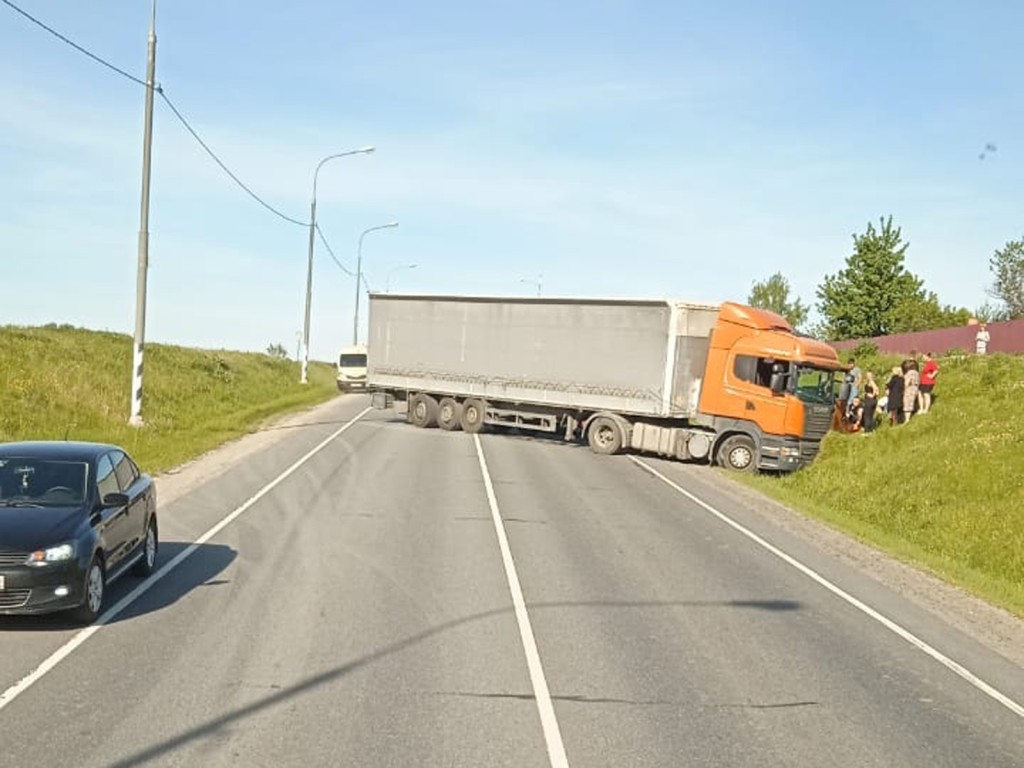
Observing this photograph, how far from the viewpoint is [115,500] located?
33.0 ft

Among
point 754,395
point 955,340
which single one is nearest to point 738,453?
point 754,395

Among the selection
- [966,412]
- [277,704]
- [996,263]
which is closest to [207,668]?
[277,704]

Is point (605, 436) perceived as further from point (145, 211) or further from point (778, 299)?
point (778, 299)

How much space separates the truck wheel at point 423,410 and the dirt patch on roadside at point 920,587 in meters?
15.4

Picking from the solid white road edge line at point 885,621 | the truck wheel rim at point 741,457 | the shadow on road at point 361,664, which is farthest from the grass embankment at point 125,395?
the shadow on road at point 361,664

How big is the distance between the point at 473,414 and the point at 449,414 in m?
1.07

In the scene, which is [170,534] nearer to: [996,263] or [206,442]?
[206,442]

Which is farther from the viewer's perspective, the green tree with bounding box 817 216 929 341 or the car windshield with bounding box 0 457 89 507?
the green tree with bounding box 817 216 929 341

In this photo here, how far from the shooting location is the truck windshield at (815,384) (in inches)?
1035

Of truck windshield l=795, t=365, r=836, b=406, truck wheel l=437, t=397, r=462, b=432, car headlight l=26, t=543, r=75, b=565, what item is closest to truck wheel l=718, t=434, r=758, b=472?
truck windshield l=795, t=365, r=836, b=406

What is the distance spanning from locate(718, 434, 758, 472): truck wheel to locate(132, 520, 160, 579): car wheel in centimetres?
1752

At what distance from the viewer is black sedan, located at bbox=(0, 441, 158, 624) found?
28.6 feet

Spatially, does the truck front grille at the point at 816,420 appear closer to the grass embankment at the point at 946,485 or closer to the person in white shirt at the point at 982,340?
the grass embankment at the point at 946,485

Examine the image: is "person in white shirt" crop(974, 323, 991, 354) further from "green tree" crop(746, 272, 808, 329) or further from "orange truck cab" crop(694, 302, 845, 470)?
"green tree" crop(746, 272, 808, 329)
